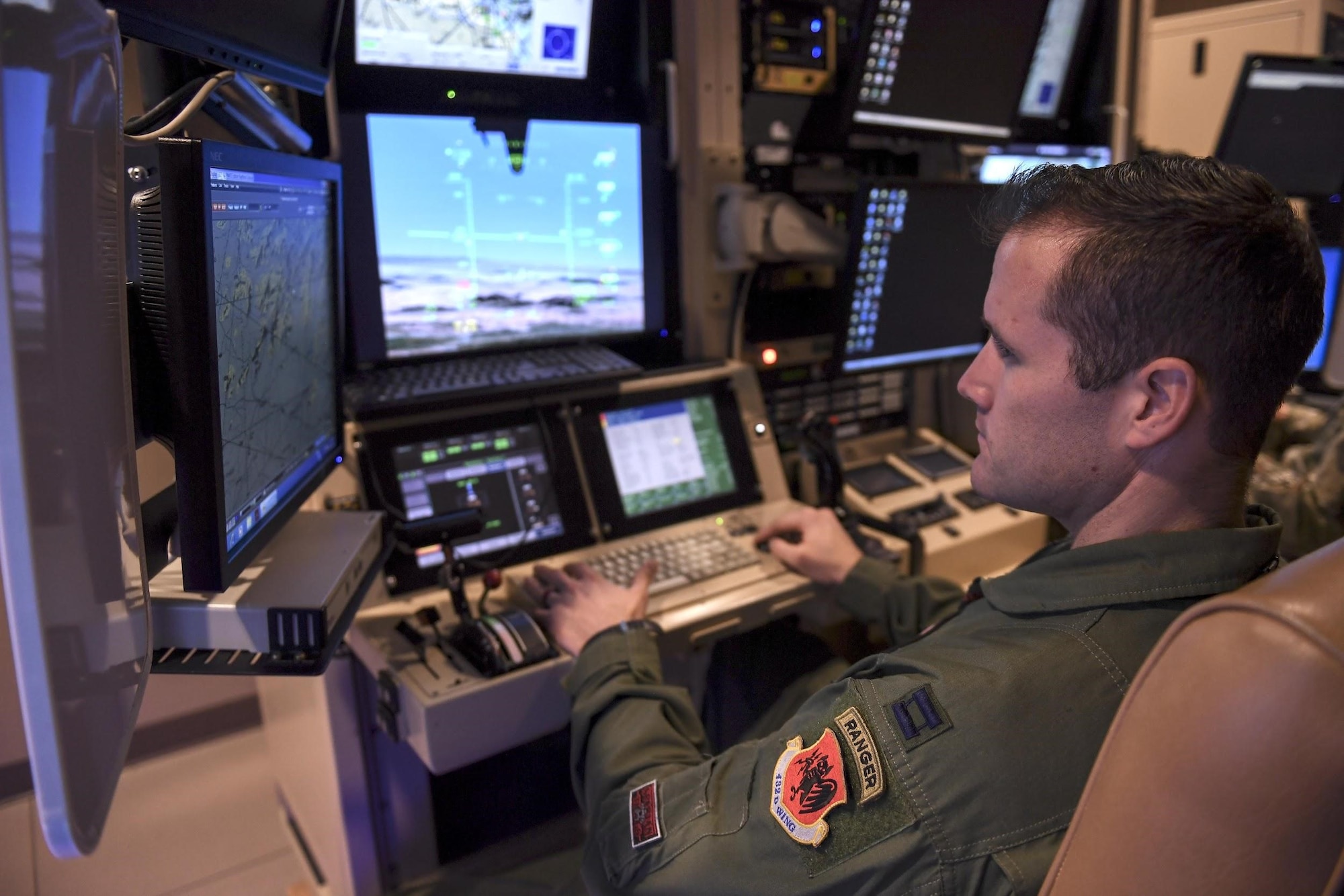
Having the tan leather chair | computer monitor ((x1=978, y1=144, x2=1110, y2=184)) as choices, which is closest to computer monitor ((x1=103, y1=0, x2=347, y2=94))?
the tan leather chair

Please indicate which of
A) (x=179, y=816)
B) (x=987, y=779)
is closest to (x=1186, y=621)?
(x=987, y=779)

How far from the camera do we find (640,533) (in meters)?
1.79

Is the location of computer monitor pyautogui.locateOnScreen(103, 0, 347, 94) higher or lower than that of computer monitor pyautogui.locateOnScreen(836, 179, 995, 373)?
higher

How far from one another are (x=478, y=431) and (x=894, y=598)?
80cm

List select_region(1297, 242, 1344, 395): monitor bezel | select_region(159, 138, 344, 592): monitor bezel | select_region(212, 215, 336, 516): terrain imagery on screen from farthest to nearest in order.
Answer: select_region(1297, 242, 1344, 395): monitor bezel < select_region(212, 215, 336, 516): terrain imagery on screen < select_region(159, 138, 344, 592): monitor bezel

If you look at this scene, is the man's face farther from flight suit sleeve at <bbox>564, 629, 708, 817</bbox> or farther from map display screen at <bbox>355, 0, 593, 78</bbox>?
map display screen at <bbox>355, 0, 593, 78</bbox>

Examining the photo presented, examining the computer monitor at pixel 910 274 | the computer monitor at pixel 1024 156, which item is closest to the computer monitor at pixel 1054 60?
the computer monitor at pixel 1024 156

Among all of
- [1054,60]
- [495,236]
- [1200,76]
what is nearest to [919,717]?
[495,236]

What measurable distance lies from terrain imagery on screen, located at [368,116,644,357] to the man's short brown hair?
3.67ft

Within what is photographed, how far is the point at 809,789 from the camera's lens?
2.85 feet

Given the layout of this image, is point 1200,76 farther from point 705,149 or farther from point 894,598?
point 894,598

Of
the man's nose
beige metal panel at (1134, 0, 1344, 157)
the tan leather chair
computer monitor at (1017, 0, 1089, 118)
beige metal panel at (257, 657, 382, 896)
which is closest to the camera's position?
the tan leather chair

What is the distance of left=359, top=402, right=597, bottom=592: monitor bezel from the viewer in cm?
155

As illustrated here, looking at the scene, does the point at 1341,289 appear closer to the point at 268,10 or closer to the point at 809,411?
the point at 809,411
